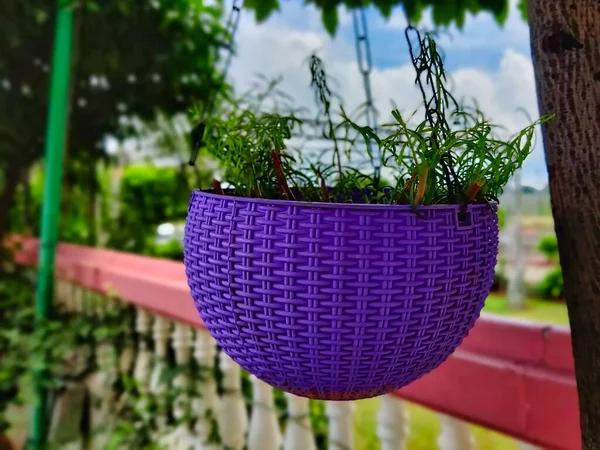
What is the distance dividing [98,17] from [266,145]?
1.27 meters

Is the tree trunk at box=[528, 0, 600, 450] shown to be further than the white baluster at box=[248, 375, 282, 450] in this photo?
No

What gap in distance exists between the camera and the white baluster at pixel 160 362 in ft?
3.55

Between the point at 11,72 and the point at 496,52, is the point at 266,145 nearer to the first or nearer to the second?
the point at 496,52

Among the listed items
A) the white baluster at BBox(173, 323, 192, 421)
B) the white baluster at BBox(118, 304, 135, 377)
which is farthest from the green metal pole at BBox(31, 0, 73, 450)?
the white baluster at BBox(173, 323, 192, 421)

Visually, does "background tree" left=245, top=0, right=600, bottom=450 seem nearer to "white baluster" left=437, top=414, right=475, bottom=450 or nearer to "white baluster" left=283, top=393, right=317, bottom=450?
"white baluster" left=437, top=414, right=475, bottom=450

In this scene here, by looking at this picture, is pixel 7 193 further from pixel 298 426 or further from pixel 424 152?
pixel 424 152

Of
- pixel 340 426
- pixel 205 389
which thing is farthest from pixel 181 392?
pixel 340 426

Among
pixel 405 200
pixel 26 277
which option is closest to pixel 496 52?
pixel 405 200

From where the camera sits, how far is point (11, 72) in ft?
4.95

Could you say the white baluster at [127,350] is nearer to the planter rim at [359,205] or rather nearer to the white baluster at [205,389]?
the white baluster at [205,389]

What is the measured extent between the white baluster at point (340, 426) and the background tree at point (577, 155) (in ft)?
1.44

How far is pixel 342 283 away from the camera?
0.33 m

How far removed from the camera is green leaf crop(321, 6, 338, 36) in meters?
0.82

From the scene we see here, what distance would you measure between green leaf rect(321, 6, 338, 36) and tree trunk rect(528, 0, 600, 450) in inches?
18.8
